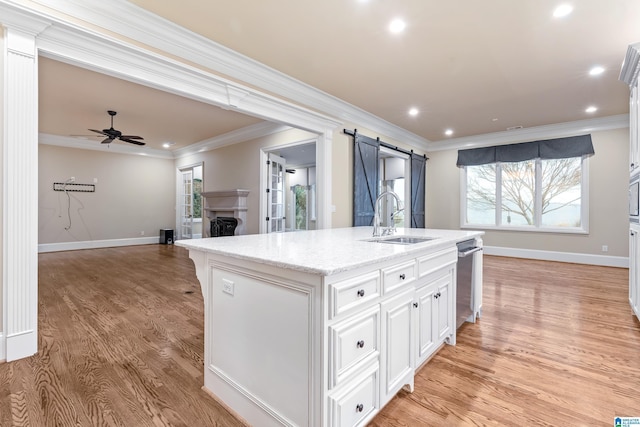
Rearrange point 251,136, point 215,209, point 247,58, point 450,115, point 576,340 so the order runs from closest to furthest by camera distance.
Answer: point 576,340 → point 247,58 → point 450,115 → point 251,136 → point 215,209

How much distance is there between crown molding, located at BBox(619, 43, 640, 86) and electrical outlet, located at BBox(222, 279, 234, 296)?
3.87 meters

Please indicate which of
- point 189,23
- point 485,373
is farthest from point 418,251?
point 189,23

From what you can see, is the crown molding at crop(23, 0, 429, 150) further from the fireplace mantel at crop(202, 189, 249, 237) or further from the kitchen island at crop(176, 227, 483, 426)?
the fireplace mantel at crop(202, 189, 249, 237)

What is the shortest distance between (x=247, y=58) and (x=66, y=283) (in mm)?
4010

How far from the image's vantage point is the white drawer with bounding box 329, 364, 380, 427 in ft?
4.13

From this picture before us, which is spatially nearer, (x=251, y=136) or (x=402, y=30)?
(x=402, y=30)

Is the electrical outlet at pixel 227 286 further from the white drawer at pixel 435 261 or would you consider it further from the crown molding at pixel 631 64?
the crown molding at pixel 631 64

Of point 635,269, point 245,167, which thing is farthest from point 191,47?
point 635,269

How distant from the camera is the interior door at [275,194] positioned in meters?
6.13

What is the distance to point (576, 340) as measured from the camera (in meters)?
2.50

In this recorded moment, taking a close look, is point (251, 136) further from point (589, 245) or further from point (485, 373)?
point (589, 245)

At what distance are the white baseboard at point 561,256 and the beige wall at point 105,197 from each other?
8839 millimetres

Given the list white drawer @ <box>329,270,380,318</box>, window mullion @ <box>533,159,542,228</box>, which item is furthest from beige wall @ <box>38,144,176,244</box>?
window mullion @ <box>533,159,542,228</box>

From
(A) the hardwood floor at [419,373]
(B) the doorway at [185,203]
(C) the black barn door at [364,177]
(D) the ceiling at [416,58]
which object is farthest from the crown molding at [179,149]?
(A) the hardwood floor at [419,373]
